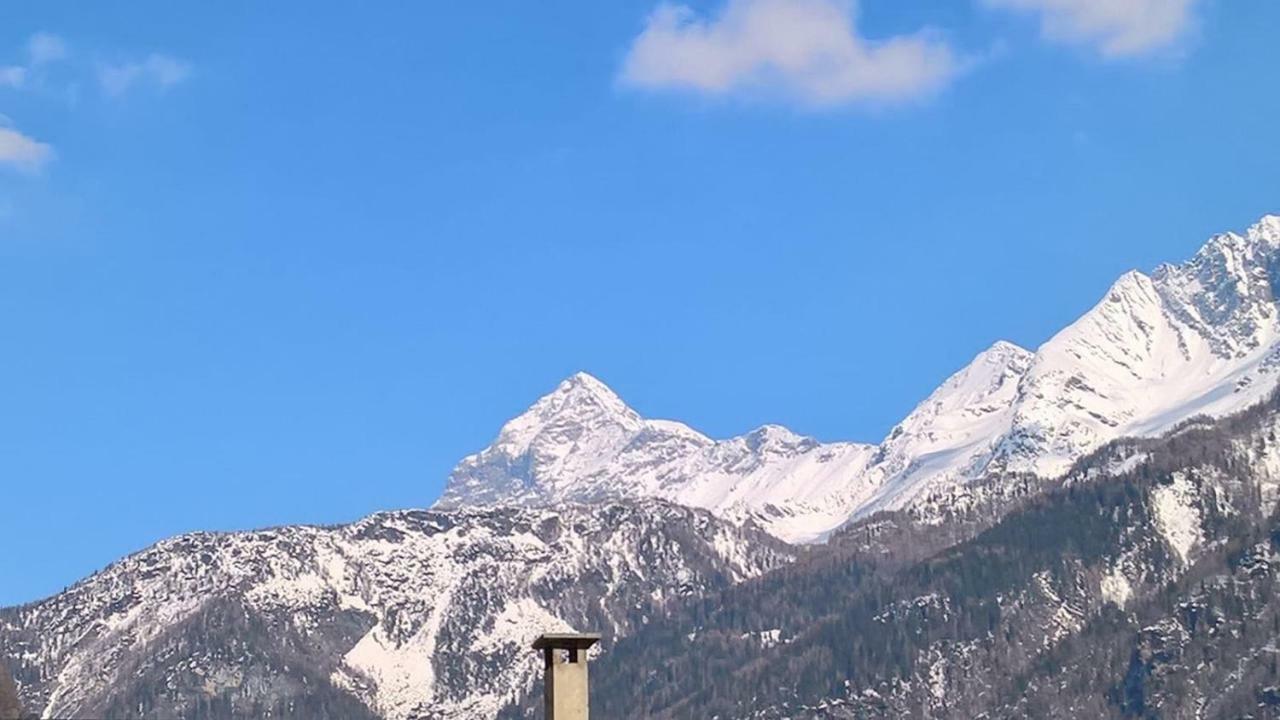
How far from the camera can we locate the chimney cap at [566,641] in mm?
66438

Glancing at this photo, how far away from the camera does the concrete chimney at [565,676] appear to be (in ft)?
218

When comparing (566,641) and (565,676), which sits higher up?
(566,641)

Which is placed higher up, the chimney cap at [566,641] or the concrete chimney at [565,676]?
the chimney cap at [566,641]

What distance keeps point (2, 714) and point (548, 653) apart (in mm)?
142934

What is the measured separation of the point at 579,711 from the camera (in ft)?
218

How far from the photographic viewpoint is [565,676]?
67.1 metres

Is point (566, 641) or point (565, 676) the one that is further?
point (565, 676)

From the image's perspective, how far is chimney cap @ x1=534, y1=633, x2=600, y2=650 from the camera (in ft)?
218

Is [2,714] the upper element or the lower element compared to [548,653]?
upper

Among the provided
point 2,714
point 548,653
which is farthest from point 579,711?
point 2,714

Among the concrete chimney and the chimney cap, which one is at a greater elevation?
the chimney cap

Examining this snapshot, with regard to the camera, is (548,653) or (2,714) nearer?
(548,653)

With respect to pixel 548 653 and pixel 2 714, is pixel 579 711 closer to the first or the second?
pixel 548 653

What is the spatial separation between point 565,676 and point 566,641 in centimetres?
124
